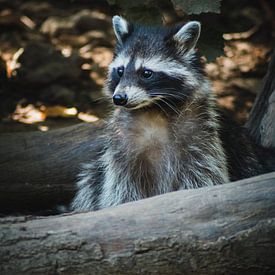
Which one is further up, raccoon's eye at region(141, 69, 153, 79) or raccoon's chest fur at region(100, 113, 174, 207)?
raccoon's eye at region(141, 69, 153, 79)

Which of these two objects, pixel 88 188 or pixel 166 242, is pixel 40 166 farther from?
pixel 166 242

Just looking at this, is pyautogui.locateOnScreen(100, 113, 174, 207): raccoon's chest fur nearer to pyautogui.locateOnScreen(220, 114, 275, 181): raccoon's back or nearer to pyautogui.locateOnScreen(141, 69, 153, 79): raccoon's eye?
pyautogui.locateOnScreen(141, 69, 153, 79): raccoon's eye

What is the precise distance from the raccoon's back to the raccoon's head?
444 mm

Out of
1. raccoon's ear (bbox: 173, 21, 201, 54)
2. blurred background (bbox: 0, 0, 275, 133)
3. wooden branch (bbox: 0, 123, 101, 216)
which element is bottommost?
blurred background (bbox: 0, 0, 275, 133)

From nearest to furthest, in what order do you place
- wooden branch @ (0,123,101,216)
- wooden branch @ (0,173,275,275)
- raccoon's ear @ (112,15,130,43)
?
1. wooden branch @ (0,173,275,275)
2. raccoon's ear @ (112,15,130,43)
3. wooden branch @ (0,123,101,216)

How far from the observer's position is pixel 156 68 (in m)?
3.96

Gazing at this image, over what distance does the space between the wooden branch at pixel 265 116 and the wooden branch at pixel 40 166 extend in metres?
1.18

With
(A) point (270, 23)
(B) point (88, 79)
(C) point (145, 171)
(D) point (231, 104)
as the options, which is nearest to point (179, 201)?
(C) point (145, 171)

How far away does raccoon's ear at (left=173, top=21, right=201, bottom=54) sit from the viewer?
4.00 meters

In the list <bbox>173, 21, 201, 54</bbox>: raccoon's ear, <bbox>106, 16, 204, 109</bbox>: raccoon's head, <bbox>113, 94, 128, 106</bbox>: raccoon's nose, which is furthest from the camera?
<bbox>173, 21, 201, 54</bbox>: raccoon's ear

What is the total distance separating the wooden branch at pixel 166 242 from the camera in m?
2.89

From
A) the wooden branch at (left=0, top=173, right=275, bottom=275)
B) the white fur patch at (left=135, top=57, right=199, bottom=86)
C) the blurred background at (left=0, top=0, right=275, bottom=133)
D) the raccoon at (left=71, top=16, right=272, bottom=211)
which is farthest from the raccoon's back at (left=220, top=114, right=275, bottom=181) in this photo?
the blurred background at (left=0, top=0, right=275, bottom=133)

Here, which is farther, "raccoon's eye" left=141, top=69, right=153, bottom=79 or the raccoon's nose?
"raccoon's eye" left=141, top=69, right=153, bottom=79

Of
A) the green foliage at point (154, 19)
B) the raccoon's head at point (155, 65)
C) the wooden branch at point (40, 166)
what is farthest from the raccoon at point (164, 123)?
the wooden branch at point (40, 166)
